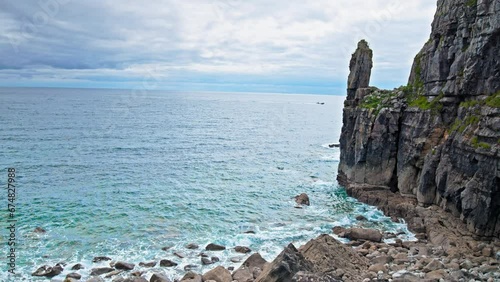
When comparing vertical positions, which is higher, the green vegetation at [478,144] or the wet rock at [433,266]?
the green vegetation at [478,144]

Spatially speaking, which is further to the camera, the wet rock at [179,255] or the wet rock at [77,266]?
the wet rock at [179,255]

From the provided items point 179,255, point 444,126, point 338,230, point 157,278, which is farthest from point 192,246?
point 444,126

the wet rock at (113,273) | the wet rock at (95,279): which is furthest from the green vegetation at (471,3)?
the wet rock at (95,279)

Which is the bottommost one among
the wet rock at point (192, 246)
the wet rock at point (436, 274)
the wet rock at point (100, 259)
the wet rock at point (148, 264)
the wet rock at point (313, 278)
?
the wet rock at point (100, 259)

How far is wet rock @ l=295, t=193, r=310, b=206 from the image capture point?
5059cm

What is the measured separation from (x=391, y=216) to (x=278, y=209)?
44.3 feet

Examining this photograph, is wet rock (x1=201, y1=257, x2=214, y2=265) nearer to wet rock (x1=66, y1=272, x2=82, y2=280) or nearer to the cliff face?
wet rock (x1=66, y1=272, x2=82, y2=280)

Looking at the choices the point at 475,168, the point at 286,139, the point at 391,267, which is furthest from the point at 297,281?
the point at 286,139

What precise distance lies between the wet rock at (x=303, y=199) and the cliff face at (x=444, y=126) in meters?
8.64

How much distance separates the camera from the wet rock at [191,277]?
27747 millimetres

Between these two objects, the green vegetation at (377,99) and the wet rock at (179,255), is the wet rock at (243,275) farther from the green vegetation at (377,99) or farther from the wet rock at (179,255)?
the green vegetation at (377,99)

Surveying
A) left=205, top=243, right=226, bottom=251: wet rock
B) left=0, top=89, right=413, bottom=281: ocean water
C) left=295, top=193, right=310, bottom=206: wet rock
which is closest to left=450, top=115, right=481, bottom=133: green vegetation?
left=0, top=89, right=413, bottom=281: ocean water

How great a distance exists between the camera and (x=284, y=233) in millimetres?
40062

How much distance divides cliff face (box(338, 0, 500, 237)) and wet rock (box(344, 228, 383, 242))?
8.09 m
